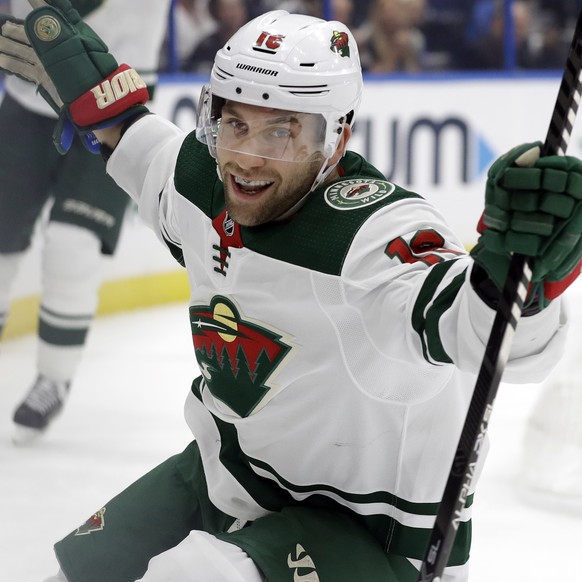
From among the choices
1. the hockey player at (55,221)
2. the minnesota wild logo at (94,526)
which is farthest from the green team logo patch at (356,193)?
the hockey player at (55,221)

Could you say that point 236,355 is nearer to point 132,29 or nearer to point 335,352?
point 335,352

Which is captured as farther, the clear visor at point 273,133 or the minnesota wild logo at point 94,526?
the minnesota wild logo at point 94,526

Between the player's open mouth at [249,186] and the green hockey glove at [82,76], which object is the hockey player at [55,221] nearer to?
the green hockey glove at [82,76]

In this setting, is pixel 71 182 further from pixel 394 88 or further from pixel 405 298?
pixel 394 88

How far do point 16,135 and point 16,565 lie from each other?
1317 millimetres

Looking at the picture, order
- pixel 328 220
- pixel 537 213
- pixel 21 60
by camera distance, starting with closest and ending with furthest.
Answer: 1. pixel 537 213
2. pixel 328 220
3. pixel 21 60

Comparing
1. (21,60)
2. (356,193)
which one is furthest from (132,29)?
(356,193)

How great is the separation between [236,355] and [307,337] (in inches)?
5.1

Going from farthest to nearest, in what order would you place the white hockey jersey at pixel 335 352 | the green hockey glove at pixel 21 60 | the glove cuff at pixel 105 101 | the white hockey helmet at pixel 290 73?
the green hockey glove at pixel 21 60
the glove cuff at pixel 105 101
the white hockey helmet at pixel 290 73
the white hockey jersey at pixel 335 352

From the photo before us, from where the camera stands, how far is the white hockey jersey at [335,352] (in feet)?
4.62

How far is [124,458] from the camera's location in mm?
3004

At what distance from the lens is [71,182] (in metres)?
3.13

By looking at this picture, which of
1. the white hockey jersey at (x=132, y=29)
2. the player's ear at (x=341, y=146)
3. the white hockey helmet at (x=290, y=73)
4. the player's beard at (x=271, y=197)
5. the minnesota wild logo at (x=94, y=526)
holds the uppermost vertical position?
the white hockey helmet at (x=290, y=73)

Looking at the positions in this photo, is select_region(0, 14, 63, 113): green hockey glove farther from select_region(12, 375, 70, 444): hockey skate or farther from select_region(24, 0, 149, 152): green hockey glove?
select_region(12, 375, 70, 444): hockey skate
